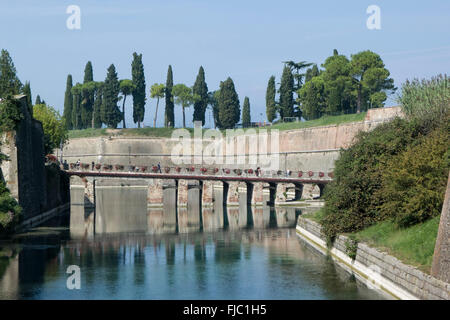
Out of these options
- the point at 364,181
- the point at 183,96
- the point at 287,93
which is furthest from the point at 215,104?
the point at 364,181

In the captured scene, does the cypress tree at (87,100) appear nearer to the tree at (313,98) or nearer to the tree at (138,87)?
the tree at (138,87)

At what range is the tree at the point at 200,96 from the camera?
107062mm

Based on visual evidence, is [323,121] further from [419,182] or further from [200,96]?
[419,182]

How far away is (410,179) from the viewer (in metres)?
28.3

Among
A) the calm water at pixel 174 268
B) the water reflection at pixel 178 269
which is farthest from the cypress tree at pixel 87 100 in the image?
the water reflection at pixel 178 269

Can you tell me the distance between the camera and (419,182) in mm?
28188

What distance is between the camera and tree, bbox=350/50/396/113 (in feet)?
275

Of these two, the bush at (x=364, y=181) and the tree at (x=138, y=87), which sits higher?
the tree at (x=138, y=87)

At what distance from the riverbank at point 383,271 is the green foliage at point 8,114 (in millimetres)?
A: 19277

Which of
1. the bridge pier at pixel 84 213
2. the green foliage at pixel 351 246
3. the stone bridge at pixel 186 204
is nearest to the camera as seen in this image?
the green foliage at pixel 351 246

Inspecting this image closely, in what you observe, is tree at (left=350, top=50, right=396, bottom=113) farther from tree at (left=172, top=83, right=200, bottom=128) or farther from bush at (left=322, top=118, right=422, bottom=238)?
bush at (left=322, top=118, right=422, bottom=238)

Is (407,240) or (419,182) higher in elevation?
(419,182)

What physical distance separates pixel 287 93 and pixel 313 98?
540 centimetres

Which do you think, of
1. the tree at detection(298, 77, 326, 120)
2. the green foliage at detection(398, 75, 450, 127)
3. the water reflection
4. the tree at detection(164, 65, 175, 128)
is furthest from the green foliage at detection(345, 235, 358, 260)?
the tree at detection(164, 65, 175, 128)
